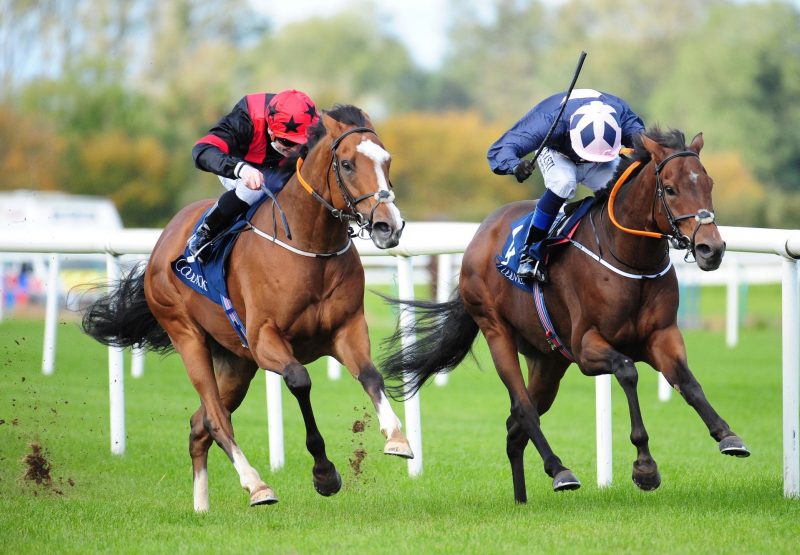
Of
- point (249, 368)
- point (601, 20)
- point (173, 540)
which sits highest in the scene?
point (601, 20)

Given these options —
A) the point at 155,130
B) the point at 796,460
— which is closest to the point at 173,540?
the point at 796,460

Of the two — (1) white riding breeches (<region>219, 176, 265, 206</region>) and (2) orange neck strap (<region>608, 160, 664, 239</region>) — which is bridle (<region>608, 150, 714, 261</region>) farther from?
(1) white riding breeches (<region>219, 176, 265, 206</region>)

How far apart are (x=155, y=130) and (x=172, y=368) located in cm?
2992

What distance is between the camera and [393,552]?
4.62m

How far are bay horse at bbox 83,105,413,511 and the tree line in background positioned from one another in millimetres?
25990

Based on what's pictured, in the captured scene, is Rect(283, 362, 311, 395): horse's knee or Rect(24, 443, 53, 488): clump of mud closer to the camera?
Rect(283, 362, 311, 395): horse's knee

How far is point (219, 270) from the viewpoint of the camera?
5.94 meters

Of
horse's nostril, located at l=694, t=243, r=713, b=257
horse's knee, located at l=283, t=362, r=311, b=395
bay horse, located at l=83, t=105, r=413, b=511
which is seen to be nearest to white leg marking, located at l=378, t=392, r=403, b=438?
bay horse, located at l=83, t=105, r=413, b=511

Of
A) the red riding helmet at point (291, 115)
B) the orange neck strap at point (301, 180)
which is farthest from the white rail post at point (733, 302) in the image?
the orange neck strap at point (301, 180)

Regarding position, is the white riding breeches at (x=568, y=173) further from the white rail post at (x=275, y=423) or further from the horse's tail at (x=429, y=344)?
the white rail post at (x=275, y=423)

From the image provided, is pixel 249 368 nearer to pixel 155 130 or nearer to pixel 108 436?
pixel 108 436

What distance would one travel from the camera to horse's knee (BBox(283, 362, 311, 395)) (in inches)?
208

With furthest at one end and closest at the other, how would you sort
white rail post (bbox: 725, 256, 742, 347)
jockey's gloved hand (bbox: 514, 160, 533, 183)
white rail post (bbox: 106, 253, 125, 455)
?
white rail post (bbox: 725, 256, 742, 347) → white rail post (bbox: 106, 253, 125, 455) → jockey's gloved hand (bbox: 514, 160, 533, 183)

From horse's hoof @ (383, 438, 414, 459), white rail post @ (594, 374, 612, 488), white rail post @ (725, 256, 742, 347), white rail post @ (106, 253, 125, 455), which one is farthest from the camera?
white rail post @ (725, 256, 742, 347)
